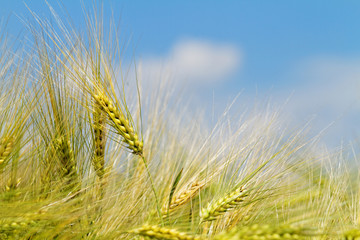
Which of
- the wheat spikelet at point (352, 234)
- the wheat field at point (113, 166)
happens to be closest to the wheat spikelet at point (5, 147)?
the wheat field at point (113, 166)

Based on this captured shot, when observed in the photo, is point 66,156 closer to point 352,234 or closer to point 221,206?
point 221,206

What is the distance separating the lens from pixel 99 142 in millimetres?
1597

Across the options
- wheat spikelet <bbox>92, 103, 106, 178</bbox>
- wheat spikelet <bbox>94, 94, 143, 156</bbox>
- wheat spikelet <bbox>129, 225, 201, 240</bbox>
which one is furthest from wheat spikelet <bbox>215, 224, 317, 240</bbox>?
wheat spikelet <bbox>92, 103, 106, 178</bbox>

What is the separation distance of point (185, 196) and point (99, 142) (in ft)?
1.10

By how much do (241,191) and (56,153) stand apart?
0.60 metres

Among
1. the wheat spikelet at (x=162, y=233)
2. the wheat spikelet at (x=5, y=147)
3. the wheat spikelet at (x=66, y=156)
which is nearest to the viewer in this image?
the wheat spikelet at (x=162, y=233)

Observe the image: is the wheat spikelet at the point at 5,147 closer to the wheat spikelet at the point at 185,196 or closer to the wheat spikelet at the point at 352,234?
the wheat spikelet at the point at 185,196

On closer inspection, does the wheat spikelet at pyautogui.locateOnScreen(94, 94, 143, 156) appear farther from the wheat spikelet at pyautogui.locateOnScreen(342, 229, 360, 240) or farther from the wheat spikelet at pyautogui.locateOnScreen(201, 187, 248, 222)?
the wheat spikelet at pyautogui.locateOnScreen(342, 229, 360, 240)

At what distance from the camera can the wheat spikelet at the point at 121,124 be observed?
1441 mm

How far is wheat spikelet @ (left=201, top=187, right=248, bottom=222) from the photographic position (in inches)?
54.2

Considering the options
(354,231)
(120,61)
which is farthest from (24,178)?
(354,231)

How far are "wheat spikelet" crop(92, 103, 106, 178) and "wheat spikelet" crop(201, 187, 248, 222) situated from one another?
1.22ft

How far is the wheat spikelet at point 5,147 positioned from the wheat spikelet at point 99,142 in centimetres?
27

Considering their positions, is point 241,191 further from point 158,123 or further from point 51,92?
point 51,92
